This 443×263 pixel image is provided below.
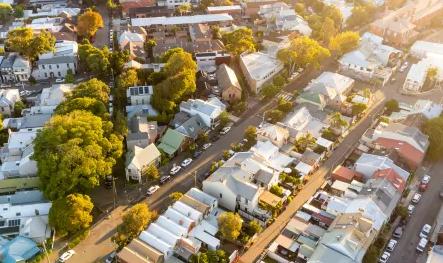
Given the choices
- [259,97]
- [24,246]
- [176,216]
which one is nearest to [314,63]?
[259,97]

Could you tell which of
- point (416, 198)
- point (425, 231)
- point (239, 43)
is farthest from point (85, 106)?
point (425, 231)

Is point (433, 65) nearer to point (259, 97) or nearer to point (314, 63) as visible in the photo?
point (314, 63)

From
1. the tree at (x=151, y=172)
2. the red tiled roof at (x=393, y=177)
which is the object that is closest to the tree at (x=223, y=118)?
the tree at (x=151, y=172)

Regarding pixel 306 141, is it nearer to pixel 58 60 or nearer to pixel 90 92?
pixel 90 92

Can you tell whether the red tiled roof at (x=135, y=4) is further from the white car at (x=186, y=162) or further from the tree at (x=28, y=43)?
the white car at (x=186, y=162)

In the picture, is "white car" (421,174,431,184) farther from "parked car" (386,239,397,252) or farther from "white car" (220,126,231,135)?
"white car" (220,126,231,135)

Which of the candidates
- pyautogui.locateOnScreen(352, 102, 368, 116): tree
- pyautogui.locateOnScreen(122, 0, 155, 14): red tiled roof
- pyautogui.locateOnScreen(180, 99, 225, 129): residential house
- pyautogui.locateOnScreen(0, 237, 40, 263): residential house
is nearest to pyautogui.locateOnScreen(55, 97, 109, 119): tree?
pyautogui.locateOnScreen(180, 99, 225, 129): residential house

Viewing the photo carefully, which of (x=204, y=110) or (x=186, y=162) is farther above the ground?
(x=204, y=110)
